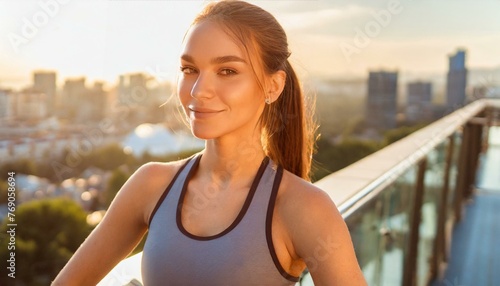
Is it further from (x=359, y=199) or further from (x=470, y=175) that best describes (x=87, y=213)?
(x=359, y=199)

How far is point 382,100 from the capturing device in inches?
1214

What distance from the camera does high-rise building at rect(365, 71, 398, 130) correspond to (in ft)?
99.5

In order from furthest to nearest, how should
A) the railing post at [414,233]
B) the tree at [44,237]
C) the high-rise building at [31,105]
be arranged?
the tree at [44,237], the high-rise building at [31,105], the railing post at [414,233]

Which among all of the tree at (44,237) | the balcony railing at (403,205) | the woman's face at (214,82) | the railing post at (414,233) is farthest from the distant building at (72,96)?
the woman's face at (214,82)

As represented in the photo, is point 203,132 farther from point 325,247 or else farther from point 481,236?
point 481,236

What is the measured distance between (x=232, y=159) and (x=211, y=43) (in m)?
0.21

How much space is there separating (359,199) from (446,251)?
2.69 meters

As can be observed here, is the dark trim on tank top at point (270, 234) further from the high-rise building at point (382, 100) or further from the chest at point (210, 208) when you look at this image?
the high-rise building at point (382, 100)

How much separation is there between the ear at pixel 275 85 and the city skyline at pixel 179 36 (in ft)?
0.25

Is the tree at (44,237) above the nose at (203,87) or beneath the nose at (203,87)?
beneath

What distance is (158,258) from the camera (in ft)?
3.16

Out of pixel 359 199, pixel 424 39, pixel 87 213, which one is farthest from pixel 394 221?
pixel 424 39

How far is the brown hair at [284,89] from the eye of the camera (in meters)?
1.00

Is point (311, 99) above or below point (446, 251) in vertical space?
above
